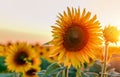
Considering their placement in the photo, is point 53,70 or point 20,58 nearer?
point 53,70

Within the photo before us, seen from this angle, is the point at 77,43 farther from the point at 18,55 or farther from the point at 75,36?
the point at 18,55

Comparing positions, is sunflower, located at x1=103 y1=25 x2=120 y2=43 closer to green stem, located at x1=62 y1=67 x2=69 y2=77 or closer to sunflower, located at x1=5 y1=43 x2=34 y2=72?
green stem, located at x1=62 y1=67 x2=69 y2=77

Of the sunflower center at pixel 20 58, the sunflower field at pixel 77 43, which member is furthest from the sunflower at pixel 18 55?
the sunflower field at pixel 77 43

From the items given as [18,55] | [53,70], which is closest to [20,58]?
[18,55]

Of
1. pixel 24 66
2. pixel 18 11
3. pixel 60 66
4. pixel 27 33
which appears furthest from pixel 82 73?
pixel 18 11

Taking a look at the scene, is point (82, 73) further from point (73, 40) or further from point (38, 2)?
point (38, 2)

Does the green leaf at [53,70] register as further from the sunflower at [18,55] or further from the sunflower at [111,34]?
the sunflower at [18,55]
